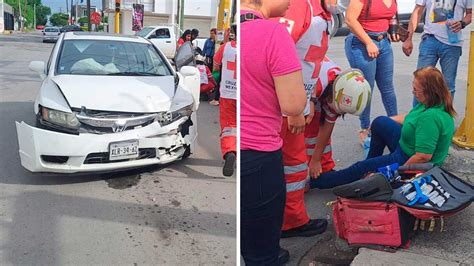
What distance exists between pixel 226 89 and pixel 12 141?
331 cm

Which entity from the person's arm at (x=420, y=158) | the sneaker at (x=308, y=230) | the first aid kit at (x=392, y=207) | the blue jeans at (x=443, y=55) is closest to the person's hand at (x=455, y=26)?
the blue jeans at (x=443, y=55)

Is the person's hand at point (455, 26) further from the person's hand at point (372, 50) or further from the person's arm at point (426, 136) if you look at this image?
the person's arm at point (426, 136)

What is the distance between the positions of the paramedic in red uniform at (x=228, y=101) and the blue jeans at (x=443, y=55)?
87.6 inches

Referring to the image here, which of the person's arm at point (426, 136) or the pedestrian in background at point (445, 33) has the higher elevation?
the pedestrian in background at point (445, 33)

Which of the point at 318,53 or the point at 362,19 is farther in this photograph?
the point at 362,19

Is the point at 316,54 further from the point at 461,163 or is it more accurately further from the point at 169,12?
the point at 169,12

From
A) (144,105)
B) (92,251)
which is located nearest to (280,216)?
(92,251)

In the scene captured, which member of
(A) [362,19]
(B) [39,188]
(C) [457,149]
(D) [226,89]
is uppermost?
(A) [362,19]

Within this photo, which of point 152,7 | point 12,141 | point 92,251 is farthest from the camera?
point 152,7

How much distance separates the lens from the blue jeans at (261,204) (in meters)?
1.92

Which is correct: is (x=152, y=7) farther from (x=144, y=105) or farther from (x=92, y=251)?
(x=92, y=251)

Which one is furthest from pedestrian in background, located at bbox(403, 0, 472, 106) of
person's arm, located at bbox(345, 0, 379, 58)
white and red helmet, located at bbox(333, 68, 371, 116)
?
white and red helmet, located at bbox(333, 68, 371, 116)

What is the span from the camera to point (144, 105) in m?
3.86

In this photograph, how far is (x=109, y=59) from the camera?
15.3 ft
